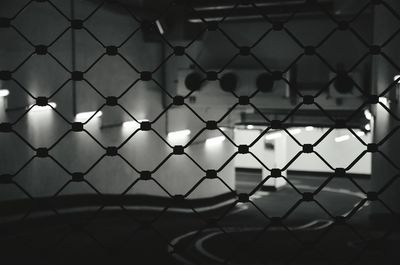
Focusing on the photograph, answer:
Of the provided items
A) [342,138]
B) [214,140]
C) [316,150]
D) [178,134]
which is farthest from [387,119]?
[342,138]

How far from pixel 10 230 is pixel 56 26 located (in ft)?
8.05

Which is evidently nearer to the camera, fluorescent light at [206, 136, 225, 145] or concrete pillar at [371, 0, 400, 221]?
concrete pillar at [371, 0, 400, 221]

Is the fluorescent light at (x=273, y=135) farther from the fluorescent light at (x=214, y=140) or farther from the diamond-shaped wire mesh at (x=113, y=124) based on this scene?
the diamond-shaped wire mesh at (x=113, y=124)

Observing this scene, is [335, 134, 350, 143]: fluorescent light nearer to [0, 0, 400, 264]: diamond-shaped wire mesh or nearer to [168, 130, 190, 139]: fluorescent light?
[0, 0, 400, 264]: diamond-shaped wire mesh

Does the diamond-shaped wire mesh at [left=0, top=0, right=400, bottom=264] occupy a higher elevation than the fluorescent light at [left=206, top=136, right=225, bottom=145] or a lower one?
lower

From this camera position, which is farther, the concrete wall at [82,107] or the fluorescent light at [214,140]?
the fluorescent light at [214,140]

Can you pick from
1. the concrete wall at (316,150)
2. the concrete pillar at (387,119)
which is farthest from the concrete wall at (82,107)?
the concrete wall at (316,150)

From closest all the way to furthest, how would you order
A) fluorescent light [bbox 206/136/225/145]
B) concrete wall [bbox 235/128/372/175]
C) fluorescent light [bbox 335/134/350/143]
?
fluorescent light [bbox 206/136/225/145] → concrete wall [bbox 235/128/372/175] → fluorescent light [bbox 335/134/350/143]

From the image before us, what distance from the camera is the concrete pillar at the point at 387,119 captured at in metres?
3.68

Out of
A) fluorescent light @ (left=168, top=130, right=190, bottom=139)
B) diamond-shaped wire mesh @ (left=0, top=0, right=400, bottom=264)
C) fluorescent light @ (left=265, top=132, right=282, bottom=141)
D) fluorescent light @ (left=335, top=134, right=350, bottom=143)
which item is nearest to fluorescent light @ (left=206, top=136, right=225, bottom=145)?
diamond-shaped wire mesh @ (left=0, top=0, right=400, bottom=264)

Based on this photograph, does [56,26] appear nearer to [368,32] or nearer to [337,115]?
[368,32]

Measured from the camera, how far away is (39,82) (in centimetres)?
620

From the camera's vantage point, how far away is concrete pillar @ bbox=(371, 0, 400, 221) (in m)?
3.68

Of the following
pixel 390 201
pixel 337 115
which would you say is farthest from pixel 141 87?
pixel 390 201
